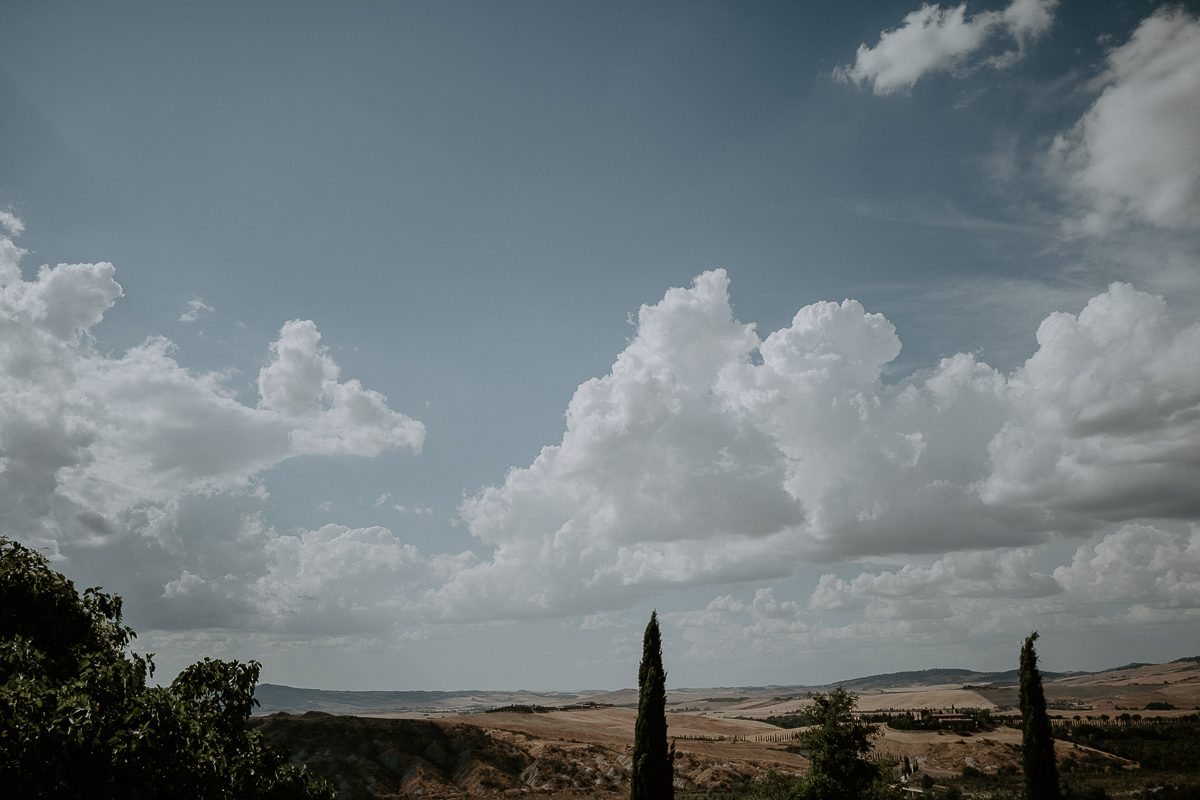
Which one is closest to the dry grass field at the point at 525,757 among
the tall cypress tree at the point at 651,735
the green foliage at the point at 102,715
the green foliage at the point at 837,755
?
the tall cypress tree at the point at 651,735

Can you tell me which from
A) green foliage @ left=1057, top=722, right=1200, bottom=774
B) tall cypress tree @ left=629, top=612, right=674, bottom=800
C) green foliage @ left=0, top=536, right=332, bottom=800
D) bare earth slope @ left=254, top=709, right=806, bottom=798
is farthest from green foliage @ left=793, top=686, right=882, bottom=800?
green foliage @ left=1057, top=722, right=1200, bottom=774

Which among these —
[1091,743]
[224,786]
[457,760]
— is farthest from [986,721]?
[224,786]

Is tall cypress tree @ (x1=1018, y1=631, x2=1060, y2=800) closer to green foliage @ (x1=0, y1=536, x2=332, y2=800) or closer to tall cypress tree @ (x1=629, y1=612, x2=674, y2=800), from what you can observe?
tall cypress tree @ (x1=629, y1=612, x2=674, y2=800)

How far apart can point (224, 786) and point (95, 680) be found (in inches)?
92.1

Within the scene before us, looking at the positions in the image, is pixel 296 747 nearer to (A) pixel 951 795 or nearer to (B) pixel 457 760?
(B) pixel 457 760

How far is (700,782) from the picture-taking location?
201 feet

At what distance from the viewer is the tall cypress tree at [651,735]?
31413mm

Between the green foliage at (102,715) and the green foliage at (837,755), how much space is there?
2107 centimetres

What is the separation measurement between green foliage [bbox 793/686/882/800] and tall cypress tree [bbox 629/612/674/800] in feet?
20.4

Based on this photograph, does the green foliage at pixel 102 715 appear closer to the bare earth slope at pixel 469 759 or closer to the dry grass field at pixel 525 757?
the dry grass field at pixel 525 757

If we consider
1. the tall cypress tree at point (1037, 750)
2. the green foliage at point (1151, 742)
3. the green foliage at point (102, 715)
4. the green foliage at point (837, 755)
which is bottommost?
the green foliage at point (1151, 742)

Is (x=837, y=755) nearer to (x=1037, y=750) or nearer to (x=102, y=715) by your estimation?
(x=1037, y=750)

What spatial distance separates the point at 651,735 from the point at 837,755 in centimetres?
890

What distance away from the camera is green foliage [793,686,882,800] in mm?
26547
